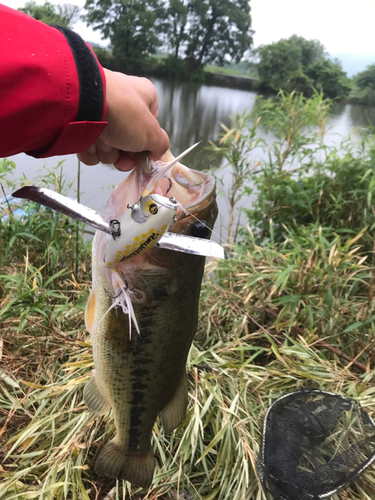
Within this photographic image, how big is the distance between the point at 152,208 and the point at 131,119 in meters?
0.34

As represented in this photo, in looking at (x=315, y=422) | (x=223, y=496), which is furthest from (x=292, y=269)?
(x=223, y=496)

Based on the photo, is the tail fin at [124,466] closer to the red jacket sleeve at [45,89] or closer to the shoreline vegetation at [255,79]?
the red jacket sleeve at [45,89]

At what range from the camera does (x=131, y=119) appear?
3.34 feet

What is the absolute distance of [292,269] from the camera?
290 centimetres

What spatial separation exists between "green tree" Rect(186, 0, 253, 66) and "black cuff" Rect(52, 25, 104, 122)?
11.8 m

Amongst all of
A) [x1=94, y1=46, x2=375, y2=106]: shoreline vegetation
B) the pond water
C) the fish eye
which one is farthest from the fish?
[x1=94, y1=46, x2=375, y2=106]: shoreline vegetation

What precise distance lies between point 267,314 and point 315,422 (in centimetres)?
103

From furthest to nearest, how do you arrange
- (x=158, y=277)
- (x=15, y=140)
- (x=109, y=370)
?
(x=109, y=370)
(x=158, y=277)
(x=15, y=140)

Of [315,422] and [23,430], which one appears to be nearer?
[23,430]

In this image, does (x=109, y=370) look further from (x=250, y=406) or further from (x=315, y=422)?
(x=315, y=422)

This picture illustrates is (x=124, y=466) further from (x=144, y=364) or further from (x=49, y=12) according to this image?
(x=49, y=12)

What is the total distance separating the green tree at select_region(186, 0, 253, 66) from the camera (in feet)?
35.8

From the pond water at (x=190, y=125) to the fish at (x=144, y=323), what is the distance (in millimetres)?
3248

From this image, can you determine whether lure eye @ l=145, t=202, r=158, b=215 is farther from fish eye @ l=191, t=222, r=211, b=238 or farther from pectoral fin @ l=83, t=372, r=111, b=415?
pectoral fin @ l=83, t=372, r=111, b=415
